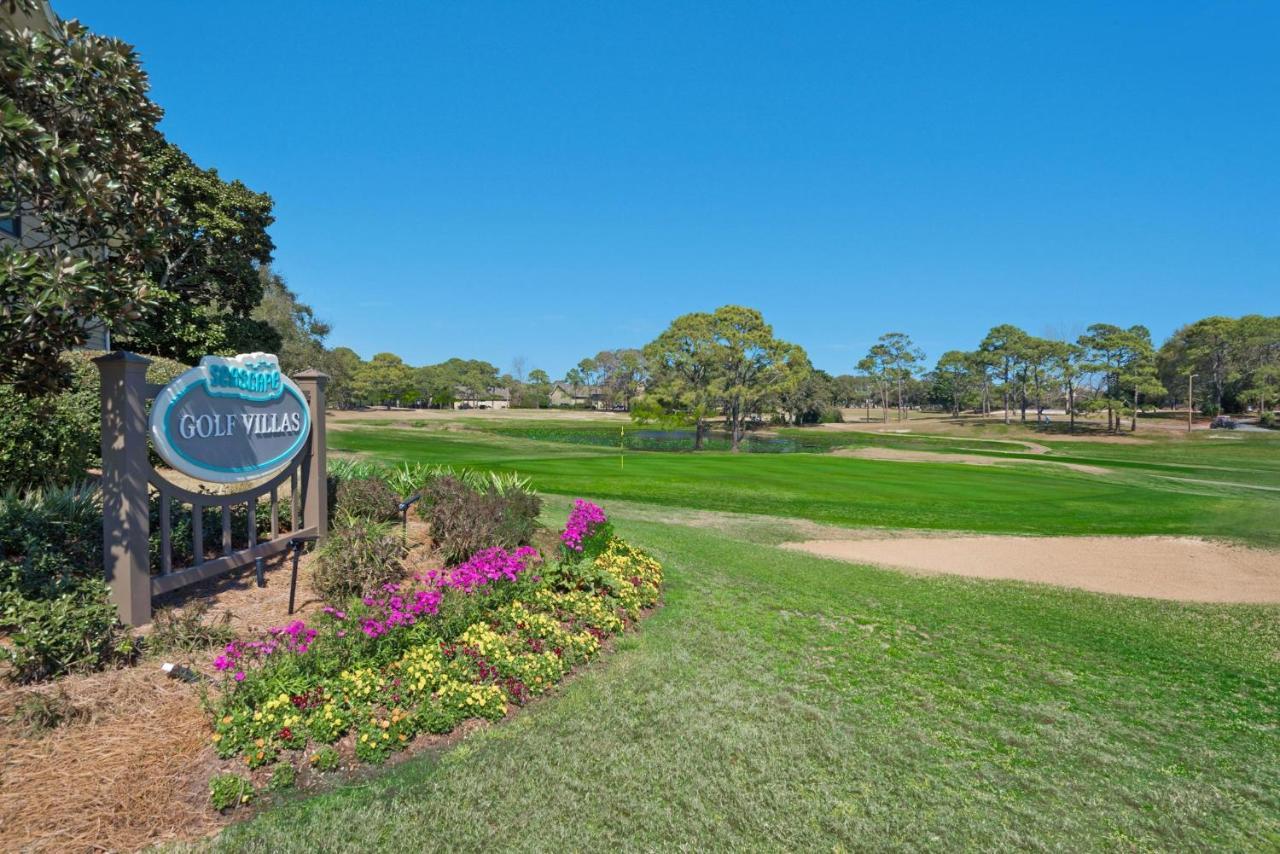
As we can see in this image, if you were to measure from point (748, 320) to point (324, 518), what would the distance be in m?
43.4

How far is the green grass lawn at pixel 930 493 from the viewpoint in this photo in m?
15.8

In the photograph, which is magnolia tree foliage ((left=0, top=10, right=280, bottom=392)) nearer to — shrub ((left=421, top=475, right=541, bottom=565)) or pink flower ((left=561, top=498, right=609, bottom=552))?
shrub ((left=421, top=475, right=541, bottom=565))

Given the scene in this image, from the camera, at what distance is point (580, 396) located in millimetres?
145250

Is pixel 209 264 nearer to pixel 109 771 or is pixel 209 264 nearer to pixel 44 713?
pixel 44 713

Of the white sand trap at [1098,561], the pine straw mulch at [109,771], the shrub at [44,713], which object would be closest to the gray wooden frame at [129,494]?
the pine straw mulch at [109,771]

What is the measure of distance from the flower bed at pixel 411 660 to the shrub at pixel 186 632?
257mm

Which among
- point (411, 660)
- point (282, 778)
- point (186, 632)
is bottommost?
point (282, 778)

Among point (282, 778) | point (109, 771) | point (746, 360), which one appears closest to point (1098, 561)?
point (282, 778)

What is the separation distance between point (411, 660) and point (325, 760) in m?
1.01

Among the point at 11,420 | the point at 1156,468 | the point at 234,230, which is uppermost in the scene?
the point at 234,230

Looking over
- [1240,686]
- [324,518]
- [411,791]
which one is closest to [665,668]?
[411,791]

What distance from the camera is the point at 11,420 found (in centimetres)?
714

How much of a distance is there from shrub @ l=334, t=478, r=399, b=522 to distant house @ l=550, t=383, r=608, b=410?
117 metres

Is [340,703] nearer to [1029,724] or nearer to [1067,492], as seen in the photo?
[1029,724]
